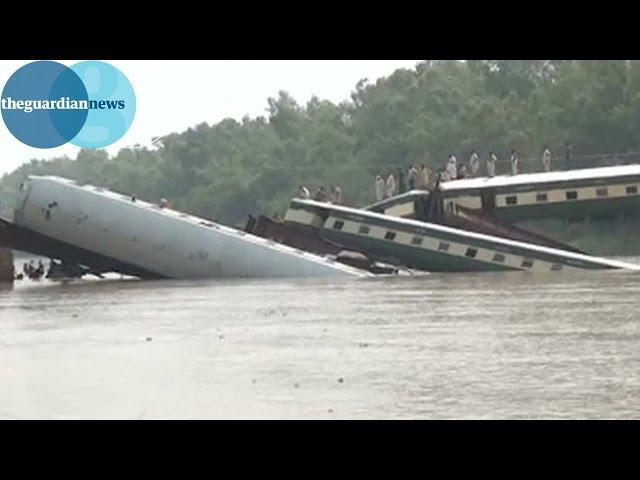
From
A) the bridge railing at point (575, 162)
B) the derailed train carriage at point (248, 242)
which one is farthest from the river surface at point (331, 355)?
the bridge railing at point (575, 162)

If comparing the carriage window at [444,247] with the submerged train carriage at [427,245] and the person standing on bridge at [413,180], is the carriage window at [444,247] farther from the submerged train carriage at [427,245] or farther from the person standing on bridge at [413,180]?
the person standing on bridge at [413,180]

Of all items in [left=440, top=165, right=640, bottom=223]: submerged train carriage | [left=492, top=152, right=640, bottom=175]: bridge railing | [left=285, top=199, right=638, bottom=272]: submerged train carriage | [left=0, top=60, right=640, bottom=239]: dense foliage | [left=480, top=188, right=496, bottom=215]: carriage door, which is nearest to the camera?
[left=285, top=199, right=638, bottom=272]: submerged train carriage

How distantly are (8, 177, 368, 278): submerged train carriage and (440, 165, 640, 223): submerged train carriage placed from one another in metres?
8.78

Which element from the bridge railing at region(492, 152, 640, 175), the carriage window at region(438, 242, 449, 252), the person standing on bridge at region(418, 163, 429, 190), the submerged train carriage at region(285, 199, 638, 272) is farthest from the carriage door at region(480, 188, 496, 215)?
the bridge railing at region(492, 152, 640, 175)

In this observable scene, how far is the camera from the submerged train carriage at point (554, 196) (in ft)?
142

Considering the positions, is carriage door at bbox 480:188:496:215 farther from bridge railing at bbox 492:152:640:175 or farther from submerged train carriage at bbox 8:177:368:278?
bridge railing at bbox 492:152:640:175

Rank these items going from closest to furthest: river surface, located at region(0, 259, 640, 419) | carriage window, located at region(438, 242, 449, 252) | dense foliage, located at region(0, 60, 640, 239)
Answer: river surface, located at region(0, 259, 640, 419)
carriage window, located at region(438, 242, 449, 252)
dense foliage, located at region(0, 60, 640, 239)

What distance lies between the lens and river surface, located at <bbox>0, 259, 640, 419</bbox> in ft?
37.1

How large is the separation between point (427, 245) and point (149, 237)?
7.24m

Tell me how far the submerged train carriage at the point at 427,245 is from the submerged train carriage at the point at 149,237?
240 cm

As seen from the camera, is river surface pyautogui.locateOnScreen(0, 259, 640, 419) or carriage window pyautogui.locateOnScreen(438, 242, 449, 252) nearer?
river surface pyautogui.locateOnScreen(0, 259, 640, 419)

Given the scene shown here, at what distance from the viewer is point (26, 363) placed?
1535 centimetres

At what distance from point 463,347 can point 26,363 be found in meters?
4.82

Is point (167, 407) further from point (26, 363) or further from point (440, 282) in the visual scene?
point (440, 282)
